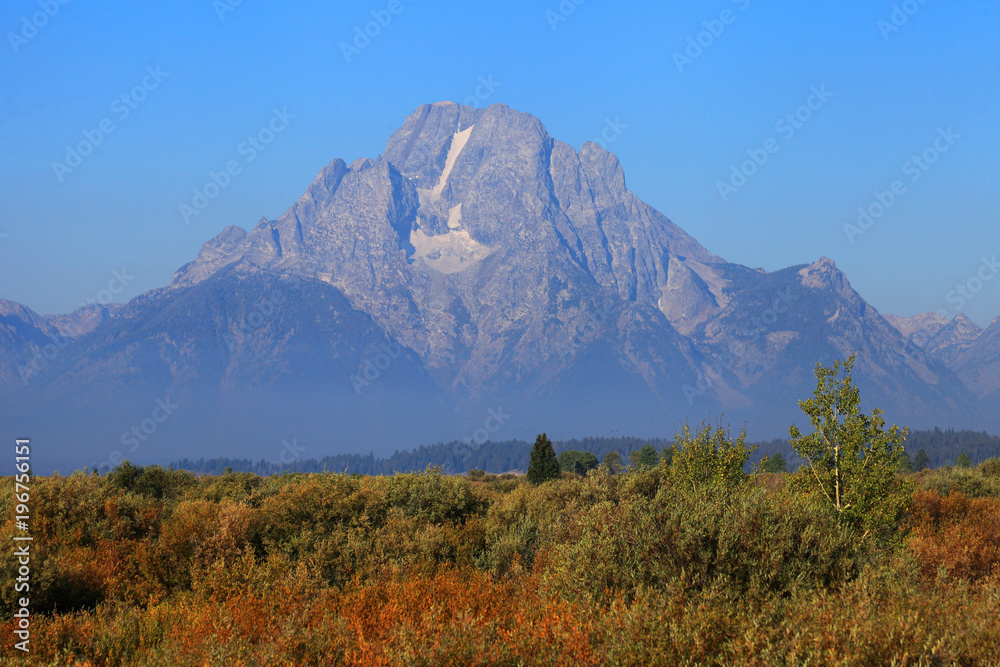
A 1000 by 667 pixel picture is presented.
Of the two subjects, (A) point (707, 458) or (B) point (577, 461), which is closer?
(A) point (707, 458)

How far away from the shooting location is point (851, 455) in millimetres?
22688

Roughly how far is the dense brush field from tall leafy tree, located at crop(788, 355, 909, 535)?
765 millimetres

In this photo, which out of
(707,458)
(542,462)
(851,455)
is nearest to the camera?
(851,455)

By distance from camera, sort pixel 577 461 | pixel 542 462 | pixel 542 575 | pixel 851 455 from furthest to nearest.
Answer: pixel 577 461, pixel 542 462, pixel 851 455, pixel 542 575

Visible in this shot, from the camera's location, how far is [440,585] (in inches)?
610

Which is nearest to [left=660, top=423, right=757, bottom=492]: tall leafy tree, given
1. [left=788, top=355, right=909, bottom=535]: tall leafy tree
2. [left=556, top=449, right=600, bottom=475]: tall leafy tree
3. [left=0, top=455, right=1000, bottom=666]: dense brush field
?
[left=788, top=355, right=909, bottom=535]: tall leafy tree

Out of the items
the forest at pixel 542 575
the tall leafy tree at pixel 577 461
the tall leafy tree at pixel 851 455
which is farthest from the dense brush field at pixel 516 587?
the tall leafy tree at pixel 577 461

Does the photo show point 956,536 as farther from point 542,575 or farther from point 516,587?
point 516,587

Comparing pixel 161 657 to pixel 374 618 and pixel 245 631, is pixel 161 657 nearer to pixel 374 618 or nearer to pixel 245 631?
pixel 245 631

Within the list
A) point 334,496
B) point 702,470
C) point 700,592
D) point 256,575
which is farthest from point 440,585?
point 702,470

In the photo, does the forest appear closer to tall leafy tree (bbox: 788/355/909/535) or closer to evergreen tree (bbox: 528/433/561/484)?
tall leafy tree (bbox: 788/355/909/535)

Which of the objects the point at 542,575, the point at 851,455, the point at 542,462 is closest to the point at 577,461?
the point at 542,462

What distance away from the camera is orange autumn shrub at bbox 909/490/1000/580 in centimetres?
1978

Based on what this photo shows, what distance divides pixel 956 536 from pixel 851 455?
151 inches
